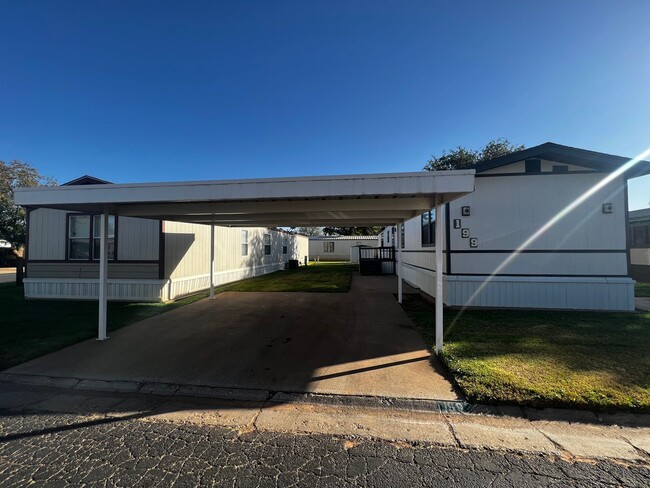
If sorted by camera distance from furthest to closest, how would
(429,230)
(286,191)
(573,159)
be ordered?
(429,230)
(573,159)
(286,191)

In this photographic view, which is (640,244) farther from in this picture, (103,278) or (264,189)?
(103,278)

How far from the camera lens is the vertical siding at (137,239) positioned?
951 cm

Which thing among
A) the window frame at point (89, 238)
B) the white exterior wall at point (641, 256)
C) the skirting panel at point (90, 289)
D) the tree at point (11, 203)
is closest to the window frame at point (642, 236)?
the white exterior wall at point (641, 256)

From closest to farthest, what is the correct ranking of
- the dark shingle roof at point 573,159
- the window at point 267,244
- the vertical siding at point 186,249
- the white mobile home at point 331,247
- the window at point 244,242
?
the dark shingle roof at point 573,159
the vertical siding at point 186,249
the window at point 244,242
the window at point 267,244
the white mobile home at point 331,247

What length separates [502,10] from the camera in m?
6.43

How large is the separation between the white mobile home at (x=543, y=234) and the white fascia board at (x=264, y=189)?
4.05m

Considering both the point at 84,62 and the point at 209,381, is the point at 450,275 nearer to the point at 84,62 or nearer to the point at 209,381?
the point at 209,381

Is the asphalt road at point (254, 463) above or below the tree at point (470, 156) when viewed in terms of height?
below

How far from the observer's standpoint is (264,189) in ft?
14.6

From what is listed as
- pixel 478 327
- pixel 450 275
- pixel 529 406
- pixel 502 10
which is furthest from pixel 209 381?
pixel 502 10

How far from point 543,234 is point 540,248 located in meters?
0.35

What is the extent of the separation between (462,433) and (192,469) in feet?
7.41

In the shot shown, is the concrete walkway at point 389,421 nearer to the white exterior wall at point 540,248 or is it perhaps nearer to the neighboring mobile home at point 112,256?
the white exterior wall at point 540,248

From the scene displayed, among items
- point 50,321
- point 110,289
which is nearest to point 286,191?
point 50,321
